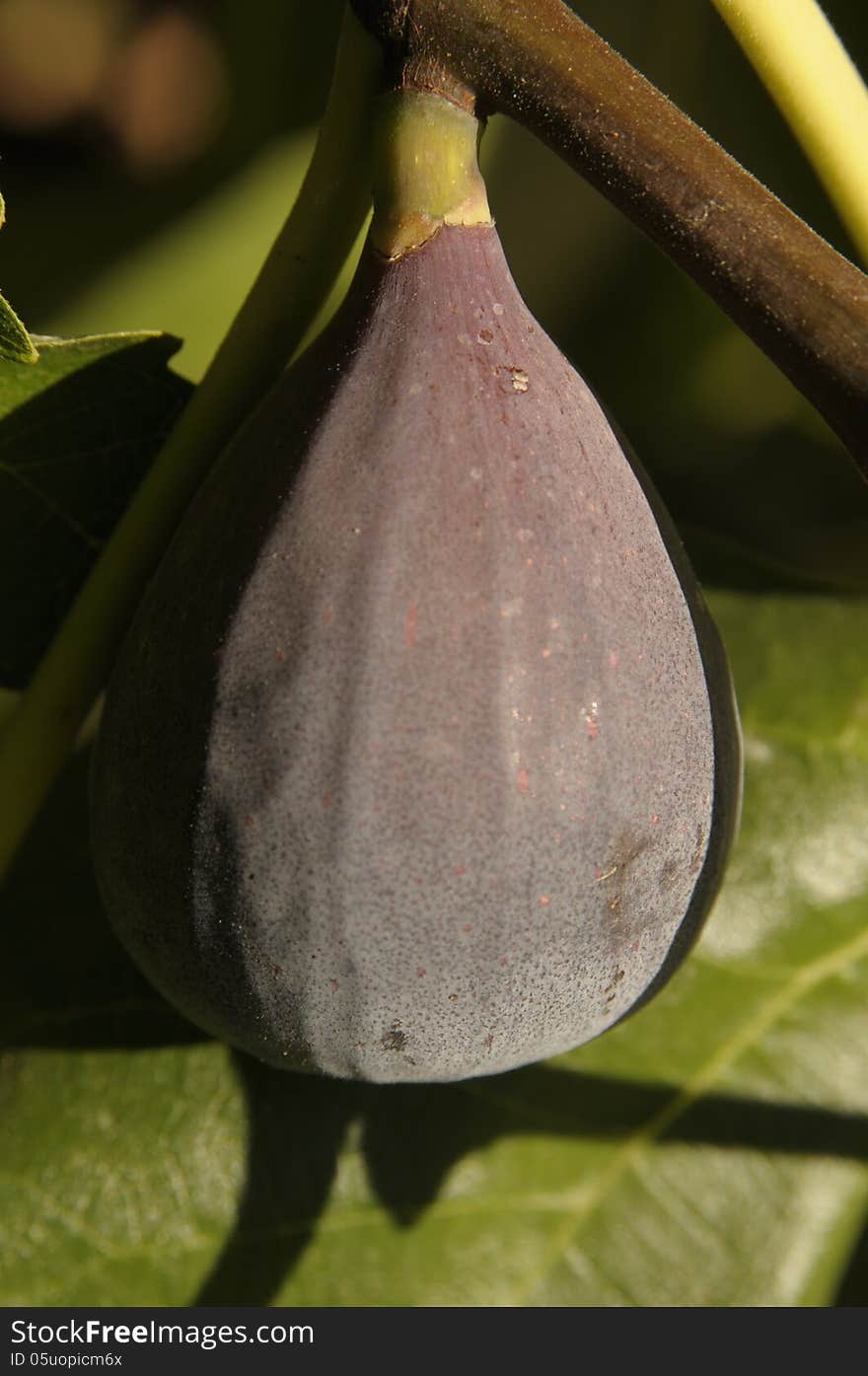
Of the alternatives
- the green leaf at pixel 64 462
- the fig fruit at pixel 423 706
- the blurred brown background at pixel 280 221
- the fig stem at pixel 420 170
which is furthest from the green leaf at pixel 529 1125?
the fig stem at pixel 420 170

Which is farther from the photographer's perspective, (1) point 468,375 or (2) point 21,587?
(2) point 21,587

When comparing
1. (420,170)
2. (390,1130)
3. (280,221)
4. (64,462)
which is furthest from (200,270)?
(390,1130)

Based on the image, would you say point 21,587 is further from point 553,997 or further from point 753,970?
point 753,970

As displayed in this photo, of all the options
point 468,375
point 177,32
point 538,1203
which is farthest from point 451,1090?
point 177,32

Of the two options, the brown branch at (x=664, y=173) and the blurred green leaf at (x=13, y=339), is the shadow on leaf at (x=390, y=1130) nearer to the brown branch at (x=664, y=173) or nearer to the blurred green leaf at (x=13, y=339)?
the blurred green leaf at (x=13, y=339)

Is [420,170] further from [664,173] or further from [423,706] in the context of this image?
[423,706]

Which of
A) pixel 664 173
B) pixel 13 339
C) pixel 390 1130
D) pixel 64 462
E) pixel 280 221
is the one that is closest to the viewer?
pixel 664 173

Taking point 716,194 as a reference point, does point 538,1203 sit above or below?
below
